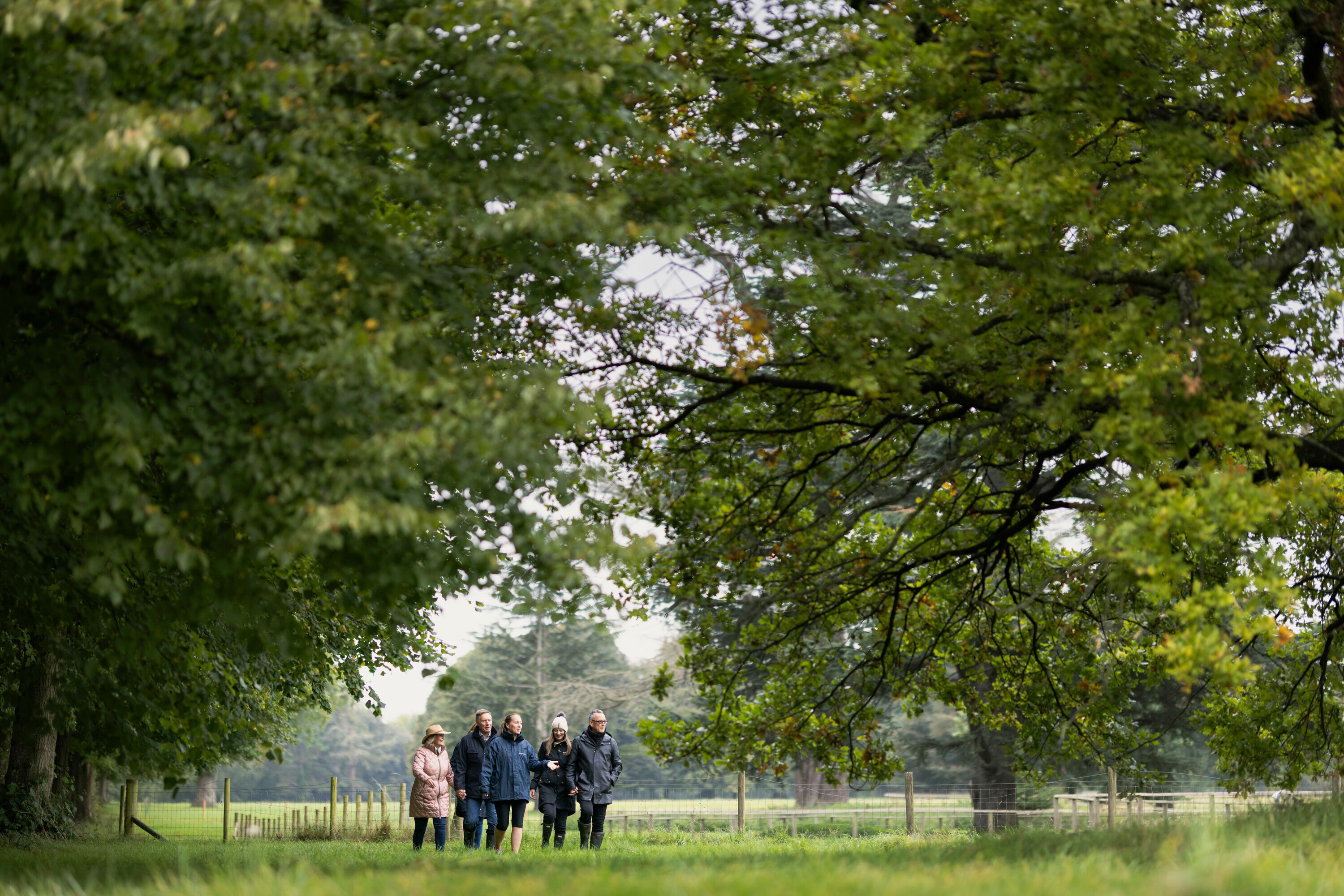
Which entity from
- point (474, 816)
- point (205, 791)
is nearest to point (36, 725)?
point (474, 816)

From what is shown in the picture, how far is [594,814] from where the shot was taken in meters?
13.9

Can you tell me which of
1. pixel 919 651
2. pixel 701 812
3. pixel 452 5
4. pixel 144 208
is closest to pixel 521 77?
pixel 452 5

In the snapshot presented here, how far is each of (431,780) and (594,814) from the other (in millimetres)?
1853

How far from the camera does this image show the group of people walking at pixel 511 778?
13.4 meters

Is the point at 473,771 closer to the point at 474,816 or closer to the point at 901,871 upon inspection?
the point at 474,816

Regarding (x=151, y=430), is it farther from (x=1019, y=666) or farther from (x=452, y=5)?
(x=1019, y=666)

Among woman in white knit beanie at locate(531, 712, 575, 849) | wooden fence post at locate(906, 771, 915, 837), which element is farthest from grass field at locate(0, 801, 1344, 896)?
wooden fence post at locate(906, 771, 915, 837)

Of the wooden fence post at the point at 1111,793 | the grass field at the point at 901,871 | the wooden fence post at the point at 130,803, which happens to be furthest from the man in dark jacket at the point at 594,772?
the wooden fence post at the point at 130,803

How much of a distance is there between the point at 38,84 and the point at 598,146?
3.29m

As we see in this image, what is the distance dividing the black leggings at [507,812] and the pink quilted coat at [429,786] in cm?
62

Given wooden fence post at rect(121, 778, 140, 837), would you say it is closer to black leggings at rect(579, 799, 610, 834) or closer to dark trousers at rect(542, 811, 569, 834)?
dark trousers at rect(542, 811, 569, 834)

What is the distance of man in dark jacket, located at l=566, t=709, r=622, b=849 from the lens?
1380 centimetres

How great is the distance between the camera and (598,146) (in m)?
8.12

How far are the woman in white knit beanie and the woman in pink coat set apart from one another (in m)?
1.15
